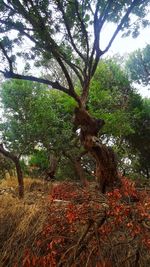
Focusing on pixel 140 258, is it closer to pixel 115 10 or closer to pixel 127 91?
pixel 115 10

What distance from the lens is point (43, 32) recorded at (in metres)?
8.14

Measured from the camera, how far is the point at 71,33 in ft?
30.7

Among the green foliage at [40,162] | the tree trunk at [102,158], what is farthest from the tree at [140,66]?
the tree trunk at [102,158]

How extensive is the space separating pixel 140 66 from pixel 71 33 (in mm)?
7649

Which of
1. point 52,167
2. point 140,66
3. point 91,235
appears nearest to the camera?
point 91,235

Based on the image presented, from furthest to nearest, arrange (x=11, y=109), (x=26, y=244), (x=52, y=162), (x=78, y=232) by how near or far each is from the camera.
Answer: (x=52, y=162) < (x=11, y=109) < (x=26, y=244) < (x=78, y=232)

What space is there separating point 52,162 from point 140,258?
37.8 feet

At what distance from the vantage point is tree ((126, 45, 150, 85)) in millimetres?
16109

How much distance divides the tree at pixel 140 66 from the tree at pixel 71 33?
6909 mm

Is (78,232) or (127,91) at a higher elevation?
(127,91)

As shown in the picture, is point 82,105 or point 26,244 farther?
point 82,105

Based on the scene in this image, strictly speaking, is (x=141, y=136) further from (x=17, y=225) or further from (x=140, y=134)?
(x=17, y=225)

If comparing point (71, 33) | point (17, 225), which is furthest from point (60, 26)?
point (17, 225)

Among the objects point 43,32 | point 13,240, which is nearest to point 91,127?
point 43,32
